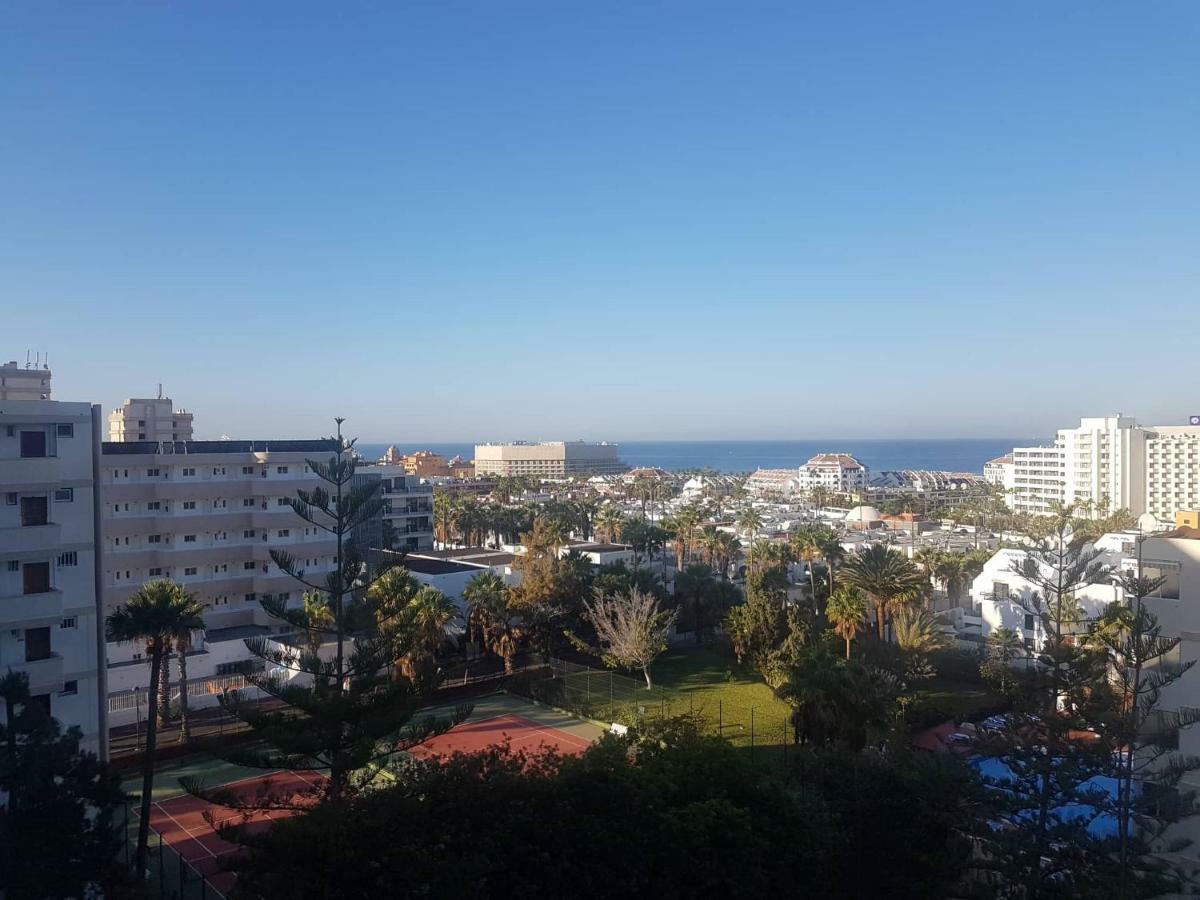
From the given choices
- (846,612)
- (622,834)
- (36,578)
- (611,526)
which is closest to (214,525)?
(36,578)

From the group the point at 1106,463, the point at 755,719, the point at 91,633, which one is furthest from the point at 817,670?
the point at 1106,463

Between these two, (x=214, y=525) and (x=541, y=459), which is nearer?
(x=214, y=525)

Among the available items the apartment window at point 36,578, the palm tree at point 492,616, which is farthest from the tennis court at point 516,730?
the apartment window at point 36,578

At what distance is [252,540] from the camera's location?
35.2 metres

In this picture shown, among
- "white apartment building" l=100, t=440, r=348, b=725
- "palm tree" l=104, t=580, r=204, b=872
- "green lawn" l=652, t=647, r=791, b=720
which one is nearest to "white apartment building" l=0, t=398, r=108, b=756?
"palm tree" l=104, t=580, r=204, b=872

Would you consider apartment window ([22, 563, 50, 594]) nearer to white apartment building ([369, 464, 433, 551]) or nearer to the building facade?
white apartment building ([369, 464, 433, 551])

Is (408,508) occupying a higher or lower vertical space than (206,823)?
higher

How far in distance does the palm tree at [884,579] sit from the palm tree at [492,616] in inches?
432

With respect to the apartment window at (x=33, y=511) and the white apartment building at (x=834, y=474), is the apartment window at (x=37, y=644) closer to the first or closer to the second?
the apartment window at (x=33, y=511)

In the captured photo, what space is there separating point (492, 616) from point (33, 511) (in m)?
13.8

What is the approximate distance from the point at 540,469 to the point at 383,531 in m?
129

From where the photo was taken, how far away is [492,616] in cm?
2820

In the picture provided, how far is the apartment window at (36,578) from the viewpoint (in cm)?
1703

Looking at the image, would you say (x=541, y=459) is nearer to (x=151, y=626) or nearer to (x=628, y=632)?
(x=628, y=632)
